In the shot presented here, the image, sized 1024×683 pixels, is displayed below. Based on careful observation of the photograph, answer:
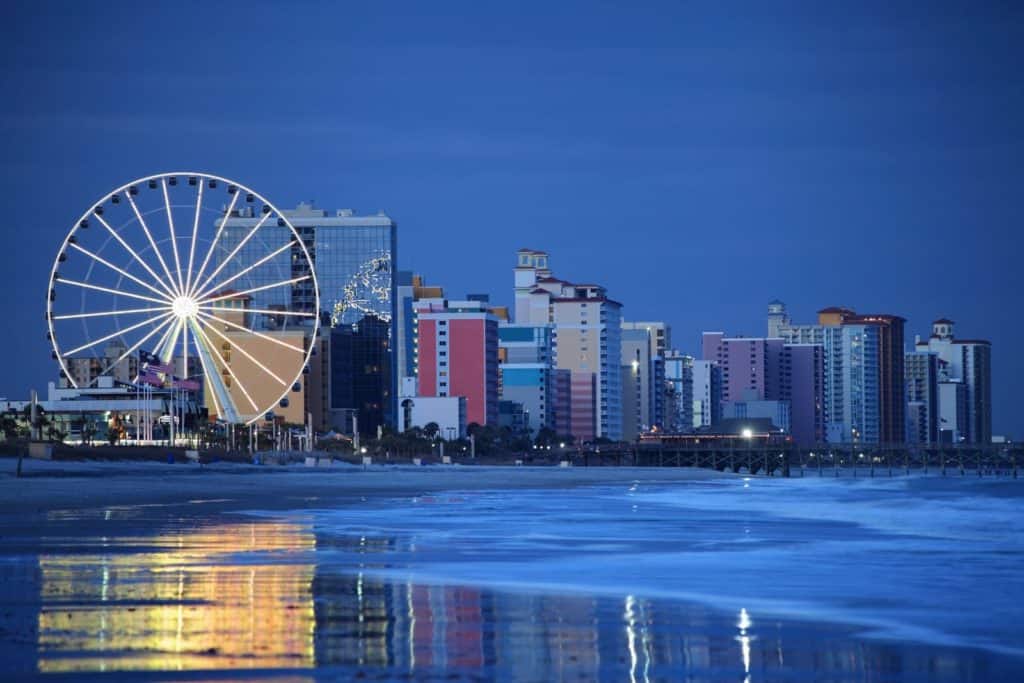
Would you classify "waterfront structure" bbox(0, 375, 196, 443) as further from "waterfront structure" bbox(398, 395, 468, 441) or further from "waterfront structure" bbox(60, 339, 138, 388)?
"waterfront structure" bbox(398, 395, 468, 441)

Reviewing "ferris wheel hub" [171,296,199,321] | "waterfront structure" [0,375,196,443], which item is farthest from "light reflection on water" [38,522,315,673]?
"waterfront structure" [0,375,196,443]

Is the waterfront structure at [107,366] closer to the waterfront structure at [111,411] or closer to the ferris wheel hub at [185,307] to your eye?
the waterfront structure at [111,411]

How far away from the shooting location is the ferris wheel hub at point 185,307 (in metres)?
78.5

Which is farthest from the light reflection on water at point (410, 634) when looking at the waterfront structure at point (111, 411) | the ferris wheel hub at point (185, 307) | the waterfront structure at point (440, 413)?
the waterfront structure at point (440, 413)

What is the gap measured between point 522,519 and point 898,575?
1457 cm

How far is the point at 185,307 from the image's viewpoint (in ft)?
258

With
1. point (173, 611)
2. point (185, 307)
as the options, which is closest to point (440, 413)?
point (185, 307)

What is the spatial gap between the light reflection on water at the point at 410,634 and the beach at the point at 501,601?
3 cm

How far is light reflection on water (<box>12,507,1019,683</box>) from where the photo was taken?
34.3 feet

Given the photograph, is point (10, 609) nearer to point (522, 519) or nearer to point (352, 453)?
point (522, 519)

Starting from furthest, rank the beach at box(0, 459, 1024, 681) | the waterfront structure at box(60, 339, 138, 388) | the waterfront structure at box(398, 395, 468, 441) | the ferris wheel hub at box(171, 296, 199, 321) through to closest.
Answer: the waterfront structure at box(398, 395, 468, 441)
the waterfront structure at box(60, 339, 138, 388)
the ferris wheel hub at box(171, 296, 199, 321)
the beach at box(0, 459, 1024, 681)

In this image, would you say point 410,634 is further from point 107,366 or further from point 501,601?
point 107,366

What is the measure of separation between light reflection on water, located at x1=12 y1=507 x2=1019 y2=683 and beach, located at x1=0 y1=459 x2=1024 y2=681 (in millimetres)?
32

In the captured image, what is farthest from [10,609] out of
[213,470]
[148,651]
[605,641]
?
[213,470]
